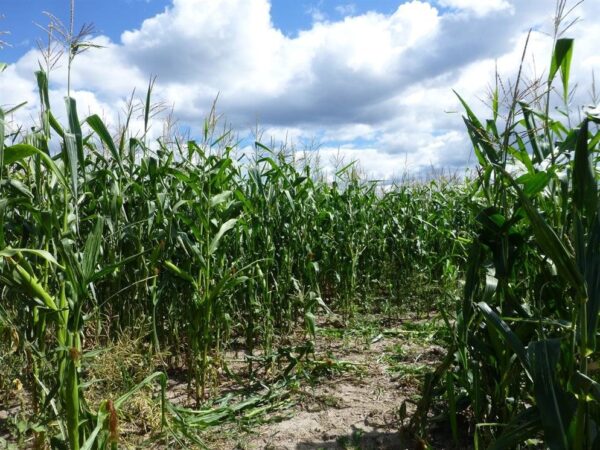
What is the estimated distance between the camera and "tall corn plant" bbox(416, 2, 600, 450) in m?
1.72

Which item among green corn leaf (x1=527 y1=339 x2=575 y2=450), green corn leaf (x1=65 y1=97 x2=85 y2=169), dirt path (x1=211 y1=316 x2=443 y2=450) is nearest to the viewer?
green corn leaf (x1=527 y1=339 x2=575 y2=450)

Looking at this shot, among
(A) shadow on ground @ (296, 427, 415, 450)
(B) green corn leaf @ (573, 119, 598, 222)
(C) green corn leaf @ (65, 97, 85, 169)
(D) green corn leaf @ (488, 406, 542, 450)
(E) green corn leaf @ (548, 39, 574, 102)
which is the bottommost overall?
(A) shadow on ground @ (296, 427, 415, 450)

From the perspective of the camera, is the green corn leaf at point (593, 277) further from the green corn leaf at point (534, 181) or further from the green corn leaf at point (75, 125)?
the green corn leaf at point (75, 125)

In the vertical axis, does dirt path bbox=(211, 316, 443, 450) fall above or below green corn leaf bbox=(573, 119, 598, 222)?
below

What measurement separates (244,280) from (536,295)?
1810mm

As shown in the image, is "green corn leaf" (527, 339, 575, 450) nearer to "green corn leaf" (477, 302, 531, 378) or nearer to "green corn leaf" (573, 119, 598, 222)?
"green corn leaf" (477, 302, 531, 378)

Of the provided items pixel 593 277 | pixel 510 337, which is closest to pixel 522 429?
pixel 510 337

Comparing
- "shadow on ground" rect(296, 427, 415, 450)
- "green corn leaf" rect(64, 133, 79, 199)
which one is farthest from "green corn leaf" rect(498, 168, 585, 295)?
"green corn leaf" rect(64, 133, 79, 199)

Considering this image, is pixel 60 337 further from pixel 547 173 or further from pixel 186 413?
pixel 547 173

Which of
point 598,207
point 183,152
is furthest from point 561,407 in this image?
point 183,152

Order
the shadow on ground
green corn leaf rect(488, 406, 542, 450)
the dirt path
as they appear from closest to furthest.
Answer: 1. green corn leaf rect(488, 406, 542, 450)
2. the shadow on ground
3. the dirt path

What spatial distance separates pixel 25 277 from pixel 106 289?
1937mm

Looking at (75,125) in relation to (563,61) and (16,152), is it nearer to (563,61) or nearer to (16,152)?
(16,152)

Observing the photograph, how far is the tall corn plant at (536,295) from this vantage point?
67.7 inches
